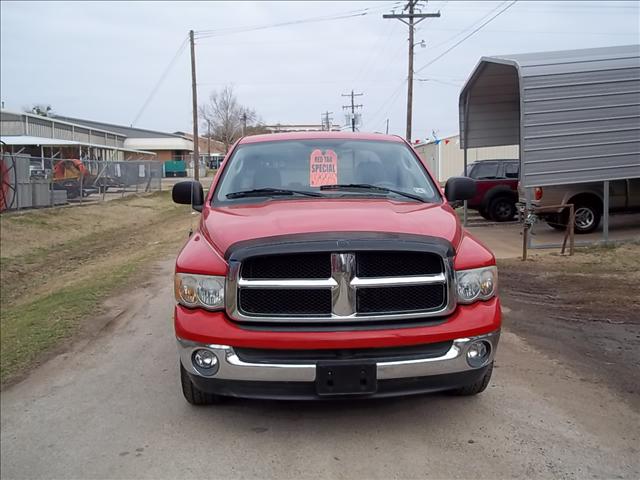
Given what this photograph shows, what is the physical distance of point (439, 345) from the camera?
10.9ft

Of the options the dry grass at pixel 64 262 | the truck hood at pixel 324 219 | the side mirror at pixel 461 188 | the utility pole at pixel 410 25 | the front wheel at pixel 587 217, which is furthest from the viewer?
the utility pole at pixel 410 25

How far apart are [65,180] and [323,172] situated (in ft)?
74.7

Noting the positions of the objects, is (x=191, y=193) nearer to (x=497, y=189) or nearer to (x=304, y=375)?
(x=304, y=375)

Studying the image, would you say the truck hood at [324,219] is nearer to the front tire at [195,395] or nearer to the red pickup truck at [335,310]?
the red pickup truck at [335,310]

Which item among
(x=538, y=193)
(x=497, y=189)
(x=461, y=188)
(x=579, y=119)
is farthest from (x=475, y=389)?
(x=497, y=189)

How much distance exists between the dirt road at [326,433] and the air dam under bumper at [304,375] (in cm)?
39

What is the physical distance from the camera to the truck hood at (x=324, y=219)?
11.2 feet

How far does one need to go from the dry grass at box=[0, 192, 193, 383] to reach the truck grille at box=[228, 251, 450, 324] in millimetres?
3125

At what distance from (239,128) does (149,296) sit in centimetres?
8134

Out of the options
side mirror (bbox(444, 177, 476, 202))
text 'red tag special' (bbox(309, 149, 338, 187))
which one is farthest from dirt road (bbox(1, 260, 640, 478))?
text 'red tag special' (bbox(309, 149, 338, 187))

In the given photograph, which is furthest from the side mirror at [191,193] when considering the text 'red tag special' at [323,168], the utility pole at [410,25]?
the utility pole at [410,25]

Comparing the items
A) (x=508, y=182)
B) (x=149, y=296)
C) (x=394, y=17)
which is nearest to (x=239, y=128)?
(x=394, y=17)

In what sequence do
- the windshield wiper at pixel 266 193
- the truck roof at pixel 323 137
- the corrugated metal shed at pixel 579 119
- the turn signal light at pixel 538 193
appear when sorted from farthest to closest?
1. the turn signal light at pixel 538 193
2. the corrugated metal shed at pixel 579 119
3. the truck roof at pixel 323 137
4. the windshield wiper at pixel 266 193

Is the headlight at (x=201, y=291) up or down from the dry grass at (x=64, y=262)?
up
